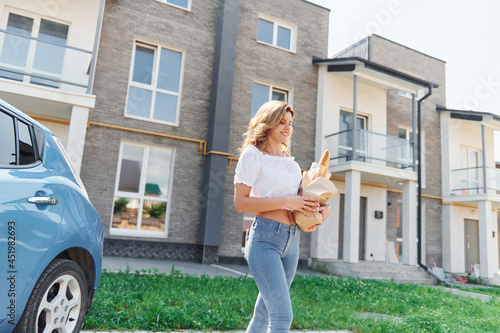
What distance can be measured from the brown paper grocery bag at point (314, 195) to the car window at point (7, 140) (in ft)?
5.94

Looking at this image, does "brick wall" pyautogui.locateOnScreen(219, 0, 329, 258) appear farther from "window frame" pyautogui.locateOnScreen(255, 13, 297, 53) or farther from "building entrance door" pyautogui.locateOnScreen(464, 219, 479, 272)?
"building entrance door" pyautogui.locateOnScreen(464, 219, 479, 272)

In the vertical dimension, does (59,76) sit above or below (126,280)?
above

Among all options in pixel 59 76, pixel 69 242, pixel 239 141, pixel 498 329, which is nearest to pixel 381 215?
pixel 239 141

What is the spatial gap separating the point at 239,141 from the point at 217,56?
109 inches

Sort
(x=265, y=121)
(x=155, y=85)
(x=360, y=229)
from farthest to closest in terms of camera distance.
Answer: (x=360, y=229) < (x=155, y=85) < (x=265, y=121)

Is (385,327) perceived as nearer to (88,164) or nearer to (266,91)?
(88,164)

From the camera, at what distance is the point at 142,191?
33.9 feet

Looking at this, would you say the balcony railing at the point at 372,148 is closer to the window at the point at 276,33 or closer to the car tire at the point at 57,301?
the window at the point at 276,33

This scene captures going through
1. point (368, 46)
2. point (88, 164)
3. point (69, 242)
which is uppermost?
point (368, 46)

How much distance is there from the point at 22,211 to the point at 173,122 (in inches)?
358

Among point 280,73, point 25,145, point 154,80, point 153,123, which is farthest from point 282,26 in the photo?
point 25,145

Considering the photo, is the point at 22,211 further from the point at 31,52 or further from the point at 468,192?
the point at 468,192

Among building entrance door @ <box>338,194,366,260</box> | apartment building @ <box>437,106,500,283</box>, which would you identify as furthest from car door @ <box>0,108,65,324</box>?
apartment building @ <box>437,106,500,283</box>

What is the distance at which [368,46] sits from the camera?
15180mm
